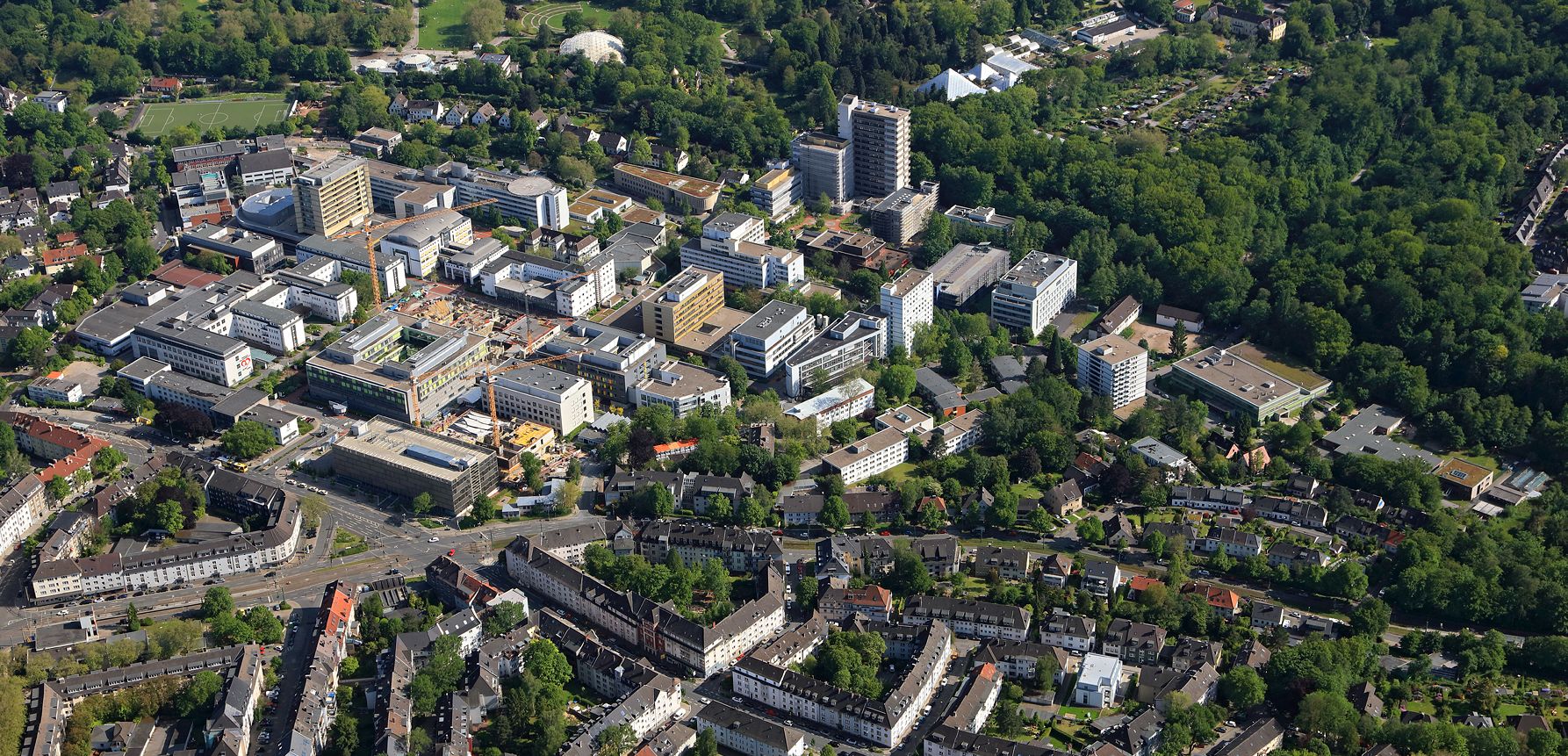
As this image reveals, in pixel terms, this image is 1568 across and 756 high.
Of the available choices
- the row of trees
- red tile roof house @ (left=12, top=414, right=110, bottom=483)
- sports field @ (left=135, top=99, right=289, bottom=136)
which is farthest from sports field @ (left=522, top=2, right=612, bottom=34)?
the row of trees

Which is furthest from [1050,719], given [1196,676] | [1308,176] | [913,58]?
[913,58]

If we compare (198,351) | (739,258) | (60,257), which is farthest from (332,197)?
(739,258)

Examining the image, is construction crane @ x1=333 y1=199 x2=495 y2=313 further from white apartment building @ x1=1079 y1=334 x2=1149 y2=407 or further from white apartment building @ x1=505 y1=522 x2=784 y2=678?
white apartment building @ x1=1079 y1=334 x2=1149 y2=407

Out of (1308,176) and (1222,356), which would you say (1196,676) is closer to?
(1222,356)

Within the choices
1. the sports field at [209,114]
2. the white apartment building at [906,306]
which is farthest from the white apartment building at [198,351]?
the white apartment building at [906,306]

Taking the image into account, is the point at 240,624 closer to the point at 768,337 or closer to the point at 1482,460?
the point at 768,337

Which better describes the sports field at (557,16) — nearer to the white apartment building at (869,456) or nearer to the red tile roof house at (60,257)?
the red tile roof house at (60,257)
